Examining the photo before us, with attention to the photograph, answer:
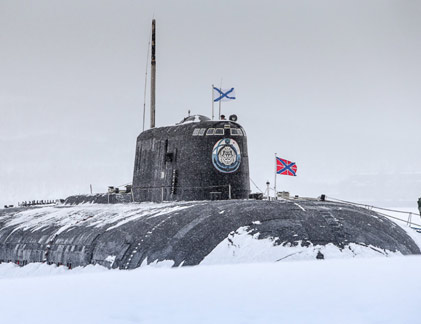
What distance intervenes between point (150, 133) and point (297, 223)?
29.7ft

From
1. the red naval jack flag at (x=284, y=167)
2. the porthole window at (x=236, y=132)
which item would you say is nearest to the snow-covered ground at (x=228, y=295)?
the porthole window at (x=236, y=132)

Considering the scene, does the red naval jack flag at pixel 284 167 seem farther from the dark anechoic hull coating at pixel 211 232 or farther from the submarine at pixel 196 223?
the dark anechoic hull coating at pixel 211 232

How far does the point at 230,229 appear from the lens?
13.5 m

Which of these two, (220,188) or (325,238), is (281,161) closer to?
(220,188)

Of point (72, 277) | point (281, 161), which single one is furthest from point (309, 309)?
point (281, 161)

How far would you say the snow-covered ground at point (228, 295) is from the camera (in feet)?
23.4

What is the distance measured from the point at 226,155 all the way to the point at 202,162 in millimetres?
805

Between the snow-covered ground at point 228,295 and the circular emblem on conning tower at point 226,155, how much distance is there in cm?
770

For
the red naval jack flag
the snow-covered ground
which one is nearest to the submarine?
the red naval jack flag

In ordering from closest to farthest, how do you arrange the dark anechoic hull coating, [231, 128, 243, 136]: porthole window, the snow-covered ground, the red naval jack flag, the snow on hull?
1. the snow-covered ground
2. the snow on hull
3. the dark anechoic hull coating
4. [231, 128, 243, 136]: porthole window
5. the red naval jack flag

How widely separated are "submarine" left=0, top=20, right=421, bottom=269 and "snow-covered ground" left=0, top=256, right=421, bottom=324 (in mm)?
1509

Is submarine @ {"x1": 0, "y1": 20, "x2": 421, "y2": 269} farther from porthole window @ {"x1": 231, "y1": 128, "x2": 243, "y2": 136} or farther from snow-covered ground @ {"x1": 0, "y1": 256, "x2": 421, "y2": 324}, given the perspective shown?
snow-covered ground @ {"x1": 0, "y1": 256, "x2": 421, "y2": 324}

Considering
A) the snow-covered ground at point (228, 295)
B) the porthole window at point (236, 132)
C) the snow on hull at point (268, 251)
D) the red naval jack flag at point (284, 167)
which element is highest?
the porthole window at point (236, 132)

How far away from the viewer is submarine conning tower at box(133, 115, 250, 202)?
19.1 meters
